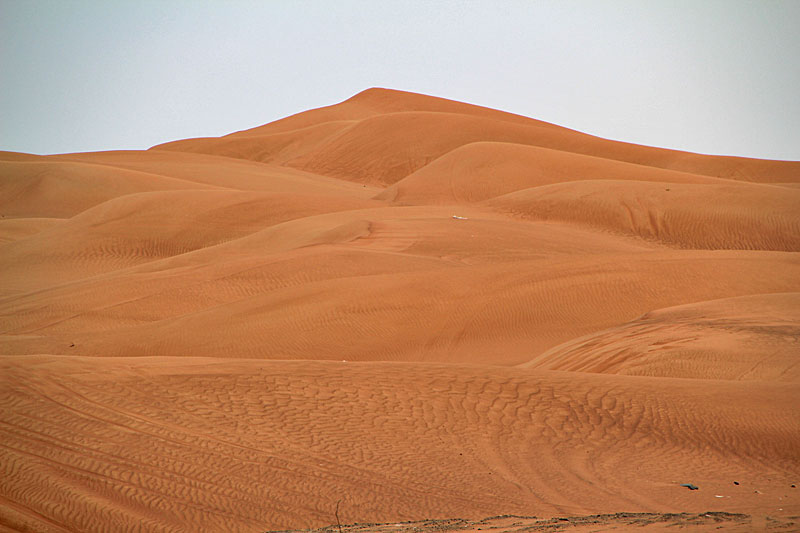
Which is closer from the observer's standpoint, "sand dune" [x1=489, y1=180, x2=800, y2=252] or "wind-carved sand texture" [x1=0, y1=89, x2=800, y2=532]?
"wind-carved sand texture" [x1=0, y1=89, x2=800, y2=532]

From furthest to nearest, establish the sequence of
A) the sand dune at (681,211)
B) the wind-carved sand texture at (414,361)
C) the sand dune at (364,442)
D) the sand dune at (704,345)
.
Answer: the sand dune at (681,211), the sand dune at (704,345), the wind-carved sand texture at (414,361), the sand dune at (364,442)

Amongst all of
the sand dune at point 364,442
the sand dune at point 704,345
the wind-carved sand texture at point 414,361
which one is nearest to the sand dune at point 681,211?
the wind-carved sand texture at point 414,361

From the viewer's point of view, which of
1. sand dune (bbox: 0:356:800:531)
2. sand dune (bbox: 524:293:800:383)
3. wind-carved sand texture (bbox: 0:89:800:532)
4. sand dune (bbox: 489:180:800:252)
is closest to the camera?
sand dune (bbox: 0:356:800:531)

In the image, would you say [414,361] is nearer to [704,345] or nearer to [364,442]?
[704,345]

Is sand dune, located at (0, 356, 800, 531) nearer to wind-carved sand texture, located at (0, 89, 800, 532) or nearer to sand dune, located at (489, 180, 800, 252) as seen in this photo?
wind-carved sand texture, located at (0, 89, 800, 532)

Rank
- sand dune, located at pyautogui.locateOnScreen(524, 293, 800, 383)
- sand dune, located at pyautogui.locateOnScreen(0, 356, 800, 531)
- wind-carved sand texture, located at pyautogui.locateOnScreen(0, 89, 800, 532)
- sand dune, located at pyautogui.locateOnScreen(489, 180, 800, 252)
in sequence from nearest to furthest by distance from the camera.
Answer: sand dune, located at pyautogui.locateOnScreen(0, 356, 800, 531)
wind-carved sand texture, located at pyautogui.locateOnScreen(0, 89, 800, 532)
sand dune, located at pyautogui.locateOnScreen(524, 293, 800, 383)
sand dune, located at pyautogui.locateOnScreen(489, 180, 800, 252)

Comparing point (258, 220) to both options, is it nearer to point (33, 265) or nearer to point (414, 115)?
point (33, 265)

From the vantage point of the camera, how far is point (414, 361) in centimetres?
1393

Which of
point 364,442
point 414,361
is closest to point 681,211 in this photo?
point 414,361

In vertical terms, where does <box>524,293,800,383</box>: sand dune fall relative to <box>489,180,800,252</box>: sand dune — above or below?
below

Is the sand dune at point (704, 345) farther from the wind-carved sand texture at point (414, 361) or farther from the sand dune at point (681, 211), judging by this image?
the sand dune at point (681, 211)

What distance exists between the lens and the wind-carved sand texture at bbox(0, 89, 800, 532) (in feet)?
22.6

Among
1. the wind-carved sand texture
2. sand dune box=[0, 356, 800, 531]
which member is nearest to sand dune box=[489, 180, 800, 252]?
the wind-carved sand texture

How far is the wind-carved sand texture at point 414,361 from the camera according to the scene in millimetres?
6891
